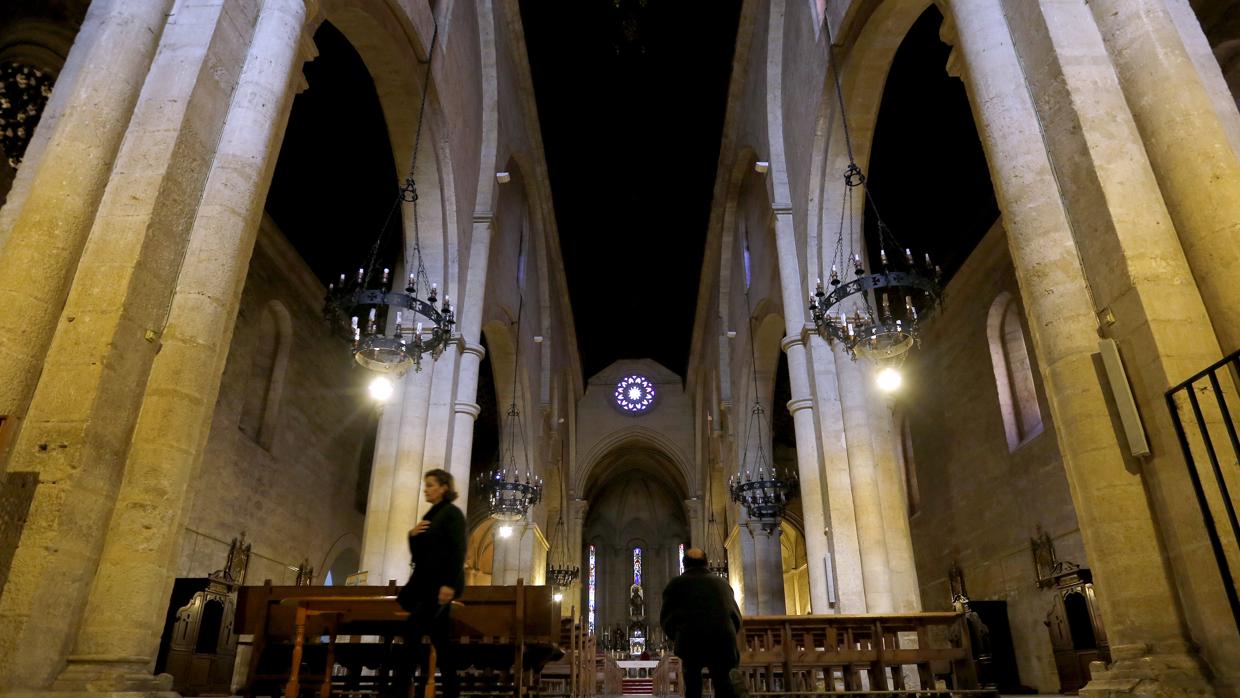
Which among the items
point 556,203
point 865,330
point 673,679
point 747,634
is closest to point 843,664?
point 747,634

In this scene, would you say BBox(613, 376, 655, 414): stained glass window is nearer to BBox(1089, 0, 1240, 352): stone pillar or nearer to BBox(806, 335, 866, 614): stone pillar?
BBox(806, 335, 866, 614): stone pillar

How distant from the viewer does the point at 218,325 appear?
15.1 ft

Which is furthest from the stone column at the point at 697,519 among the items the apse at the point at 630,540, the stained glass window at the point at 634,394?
the apse at the point at 630,540

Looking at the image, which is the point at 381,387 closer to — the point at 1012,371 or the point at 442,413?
the point at 442,413

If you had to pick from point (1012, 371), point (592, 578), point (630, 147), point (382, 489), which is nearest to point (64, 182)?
point (382, 489)

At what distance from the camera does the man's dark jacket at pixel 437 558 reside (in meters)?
A: 3.90

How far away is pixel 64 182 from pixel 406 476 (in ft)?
20.6

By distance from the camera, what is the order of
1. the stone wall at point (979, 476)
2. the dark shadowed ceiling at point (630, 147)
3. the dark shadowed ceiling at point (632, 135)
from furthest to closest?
1. the dark shadowed ceiling at point (632, 135)
2. the stone wall at point (979, 476)
3. the dark shadowed ceiling at point (630, 147)

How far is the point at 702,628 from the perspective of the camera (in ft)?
15.3

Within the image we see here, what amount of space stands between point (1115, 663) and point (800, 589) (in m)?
26.6

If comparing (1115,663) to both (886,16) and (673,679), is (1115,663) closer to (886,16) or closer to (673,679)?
(886,16)

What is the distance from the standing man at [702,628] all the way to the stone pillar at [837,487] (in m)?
5.01

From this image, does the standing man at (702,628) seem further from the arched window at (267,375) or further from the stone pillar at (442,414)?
the arched window at (267,375)

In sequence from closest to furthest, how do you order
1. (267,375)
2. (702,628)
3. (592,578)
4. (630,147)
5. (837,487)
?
(702,628)
(837,487)
(267,375)
(630,147)
(592,578)
